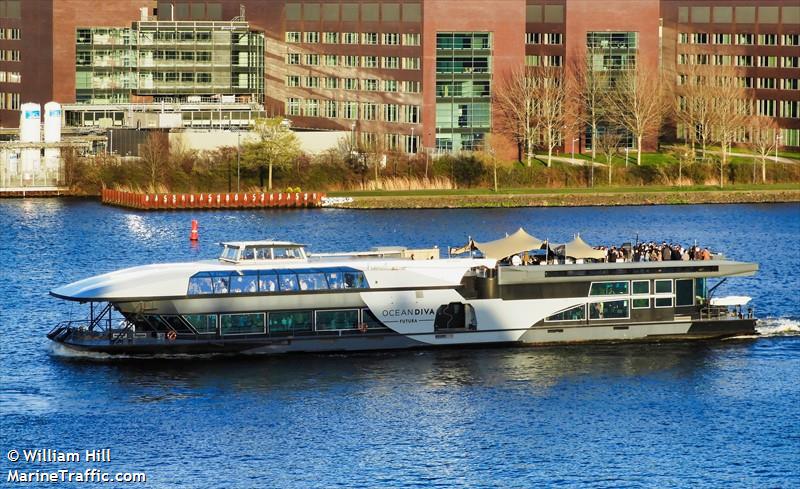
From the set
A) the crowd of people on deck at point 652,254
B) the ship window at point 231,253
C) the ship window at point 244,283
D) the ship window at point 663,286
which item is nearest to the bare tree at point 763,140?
the crowd of people on deck at point 652,254

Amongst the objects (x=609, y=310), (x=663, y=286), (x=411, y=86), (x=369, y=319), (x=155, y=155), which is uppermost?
(x=411, y=86)

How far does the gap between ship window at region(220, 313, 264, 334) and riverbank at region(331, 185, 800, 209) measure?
3282 inches

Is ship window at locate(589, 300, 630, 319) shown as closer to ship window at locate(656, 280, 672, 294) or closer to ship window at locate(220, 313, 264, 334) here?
ship window at locate(656, 280, 672, 294)

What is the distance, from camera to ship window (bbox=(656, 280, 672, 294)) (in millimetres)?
80875

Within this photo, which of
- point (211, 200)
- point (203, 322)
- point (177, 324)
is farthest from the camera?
point (211, 200)

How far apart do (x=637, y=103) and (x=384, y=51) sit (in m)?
27.6

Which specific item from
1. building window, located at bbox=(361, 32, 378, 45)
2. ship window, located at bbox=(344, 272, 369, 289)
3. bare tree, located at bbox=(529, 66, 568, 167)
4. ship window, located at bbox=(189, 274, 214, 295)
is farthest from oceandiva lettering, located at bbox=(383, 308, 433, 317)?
building window, located at bbox=(361, 32, 378, 45)

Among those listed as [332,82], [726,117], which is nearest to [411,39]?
[332,82]

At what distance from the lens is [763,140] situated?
604 ft

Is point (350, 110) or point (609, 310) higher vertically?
point (350, 110)

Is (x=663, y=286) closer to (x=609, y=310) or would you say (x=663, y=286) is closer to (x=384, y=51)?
(x=609, y=310)

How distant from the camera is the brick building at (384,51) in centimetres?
18512

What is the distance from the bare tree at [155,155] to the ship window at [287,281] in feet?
298

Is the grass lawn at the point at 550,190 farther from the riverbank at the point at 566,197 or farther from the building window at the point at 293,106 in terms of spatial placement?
the building window at the point at 293,106
